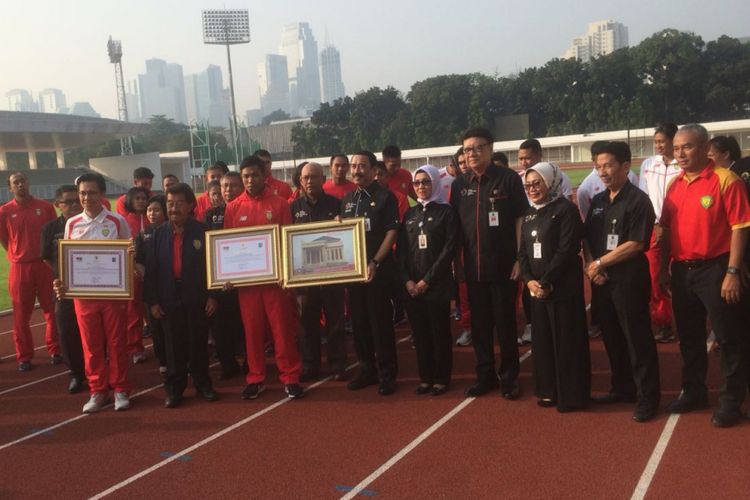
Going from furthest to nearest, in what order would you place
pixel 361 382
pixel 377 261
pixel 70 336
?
pixel 70 336 < pixel 361 382 < pixel 377 261

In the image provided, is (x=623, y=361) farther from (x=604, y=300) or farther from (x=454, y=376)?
(x=454, y=376)

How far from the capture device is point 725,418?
434 cm

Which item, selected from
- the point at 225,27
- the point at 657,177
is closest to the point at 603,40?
the point at 225,27

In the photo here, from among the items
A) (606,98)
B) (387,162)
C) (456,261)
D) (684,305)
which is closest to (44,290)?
(387,162)

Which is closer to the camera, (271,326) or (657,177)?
(271,326)

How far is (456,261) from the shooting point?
218 inches

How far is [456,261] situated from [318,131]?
70.2m

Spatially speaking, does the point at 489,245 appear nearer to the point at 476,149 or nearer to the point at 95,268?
the point at 476,149

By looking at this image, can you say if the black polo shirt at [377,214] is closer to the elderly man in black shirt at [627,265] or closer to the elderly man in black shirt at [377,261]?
the elderly man in black shirt at [377,261]

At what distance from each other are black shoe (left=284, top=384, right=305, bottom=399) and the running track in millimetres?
110

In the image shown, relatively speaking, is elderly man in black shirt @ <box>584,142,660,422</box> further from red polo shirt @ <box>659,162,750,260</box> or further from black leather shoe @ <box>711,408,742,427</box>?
black leather shoe @ <box>711,408,742,427</box>

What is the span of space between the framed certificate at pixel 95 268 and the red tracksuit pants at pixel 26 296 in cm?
204

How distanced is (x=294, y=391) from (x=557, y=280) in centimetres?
237

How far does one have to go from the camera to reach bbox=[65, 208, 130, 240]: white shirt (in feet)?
18.7
